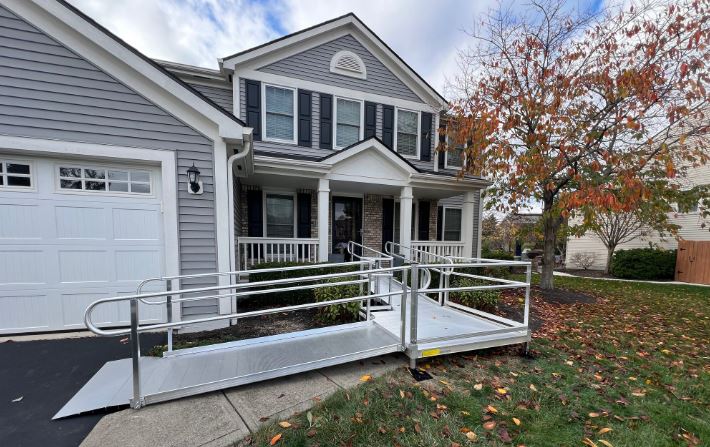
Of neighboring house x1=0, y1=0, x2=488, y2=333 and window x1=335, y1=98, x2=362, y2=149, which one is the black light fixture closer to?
neighboring house x1=0, y1=0, x2=488, y2=333

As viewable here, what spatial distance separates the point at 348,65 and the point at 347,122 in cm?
169

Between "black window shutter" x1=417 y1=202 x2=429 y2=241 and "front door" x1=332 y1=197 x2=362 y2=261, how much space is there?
2.33 meters

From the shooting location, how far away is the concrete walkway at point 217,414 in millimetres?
2139

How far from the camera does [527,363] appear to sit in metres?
3.65

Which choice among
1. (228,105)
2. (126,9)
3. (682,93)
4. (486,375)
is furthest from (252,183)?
(682,93)

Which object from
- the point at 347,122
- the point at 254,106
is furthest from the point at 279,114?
the point at 347,122

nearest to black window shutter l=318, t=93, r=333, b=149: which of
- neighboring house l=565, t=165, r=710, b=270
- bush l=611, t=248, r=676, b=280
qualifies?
neighboring house l=565, t=165, r=710, b=270

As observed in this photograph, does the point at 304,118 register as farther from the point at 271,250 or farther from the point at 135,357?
the point at 135,357

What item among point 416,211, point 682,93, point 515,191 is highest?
point 682,93

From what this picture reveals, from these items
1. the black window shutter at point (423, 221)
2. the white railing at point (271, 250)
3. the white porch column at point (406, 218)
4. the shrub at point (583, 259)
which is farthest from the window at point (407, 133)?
the shrub at point (583, 259)

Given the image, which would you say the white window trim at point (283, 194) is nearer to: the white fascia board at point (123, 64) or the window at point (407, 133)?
the white fascia board at point (123, 64)

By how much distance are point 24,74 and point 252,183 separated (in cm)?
420

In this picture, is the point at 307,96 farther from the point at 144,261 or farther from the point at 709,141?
the point at 709,141

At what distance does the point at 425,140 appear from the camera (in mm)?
9383
